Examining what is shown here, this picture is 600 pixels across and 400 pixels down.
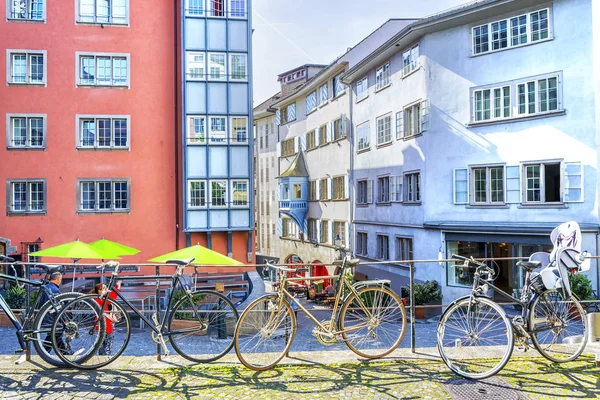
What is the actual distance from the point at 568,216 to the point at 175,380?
2058 centimetres

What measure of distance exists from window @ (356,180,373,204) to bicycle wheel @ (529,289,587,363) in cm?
2717

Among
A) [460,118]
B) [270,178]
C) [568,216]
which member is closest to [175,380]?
[568,216]

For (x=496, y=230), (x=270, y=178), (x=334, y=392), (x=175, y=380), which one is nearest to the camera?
(x=334, y=392)

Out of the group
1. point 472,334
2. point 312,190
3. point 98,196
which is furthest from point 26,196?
point 472,334

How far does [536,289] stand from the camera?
572cm

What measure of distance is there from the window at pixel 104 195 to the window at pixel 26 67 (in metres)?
5.54

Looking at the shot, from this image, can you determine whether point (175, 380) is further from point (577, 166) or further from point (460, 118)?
point (460, 118)

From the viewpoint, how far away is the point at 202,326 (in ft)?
19.6

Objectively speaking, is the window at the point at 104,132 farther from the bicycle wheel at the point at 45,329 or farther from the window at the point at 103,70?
the bicycle wheel at the point at 45,329

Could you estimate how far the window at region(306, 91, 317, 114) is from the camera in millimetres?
44000

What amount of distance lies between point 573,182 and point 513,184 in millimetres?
2388

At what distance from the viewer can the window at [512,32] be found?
75.7 feet

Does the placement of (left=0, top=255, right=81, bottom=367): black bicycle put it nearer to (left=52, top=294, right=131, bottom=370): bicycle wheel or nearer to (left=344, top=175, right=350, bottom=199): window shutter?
(left=52, top=294, right=131, bottom=370): bicycle wheel

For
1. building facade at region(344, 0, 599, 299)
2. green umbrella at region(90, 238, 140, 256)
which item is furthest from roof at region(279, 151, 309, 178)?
green umbrella at region(90, 238, 140, 256)
